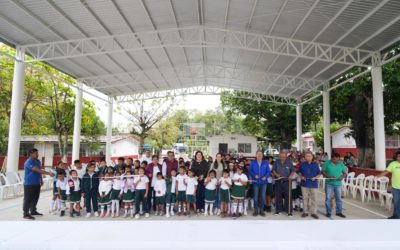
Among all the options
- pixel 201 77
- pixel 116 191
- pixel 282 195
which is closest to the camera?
pixel 116 191

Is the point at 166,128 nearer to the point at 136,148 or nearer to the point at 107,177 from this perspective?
the point at 136,148

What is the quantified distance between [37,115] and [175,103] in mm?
11209

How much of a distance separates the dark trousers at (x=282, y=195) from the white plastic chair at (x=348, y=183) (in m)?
3.90

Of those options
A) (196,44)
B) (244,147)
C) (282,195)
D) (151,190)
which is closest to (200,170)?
(151,190)

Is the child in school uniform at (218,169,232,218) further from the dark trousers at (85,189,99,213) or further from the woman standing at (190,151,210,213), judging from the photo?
the dark trousers at (85,189,99,213)

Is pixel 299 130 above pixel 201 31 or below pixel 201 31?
below

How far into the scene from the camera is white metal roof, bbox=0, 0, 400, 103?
895cm

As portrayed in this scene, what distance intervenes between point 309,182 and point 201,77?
13643 millimetres

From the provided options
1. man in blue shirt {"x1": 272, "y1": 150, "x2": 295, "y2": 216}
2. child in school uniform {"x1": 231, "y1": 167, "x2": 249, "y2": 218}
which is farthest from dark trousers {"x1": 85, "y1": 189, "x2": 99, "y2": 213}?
man in blue shirt {"x1": 272, "y1": 150, "x2": 295, "y2": 216}

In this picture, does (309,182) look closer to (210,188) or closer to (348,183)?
(210,188)

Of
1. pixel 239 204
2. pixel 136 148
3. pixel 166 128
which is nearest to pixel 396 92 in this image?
pixel 239 204

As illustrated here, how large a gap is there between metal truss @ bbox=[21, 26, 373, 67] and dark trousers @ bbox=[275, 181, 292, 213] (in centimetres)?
565

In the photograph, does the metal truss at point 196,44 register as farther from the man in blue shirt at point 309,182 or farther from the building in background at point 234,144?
the building in background at point 234,144

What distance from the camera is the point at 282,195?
720cm
